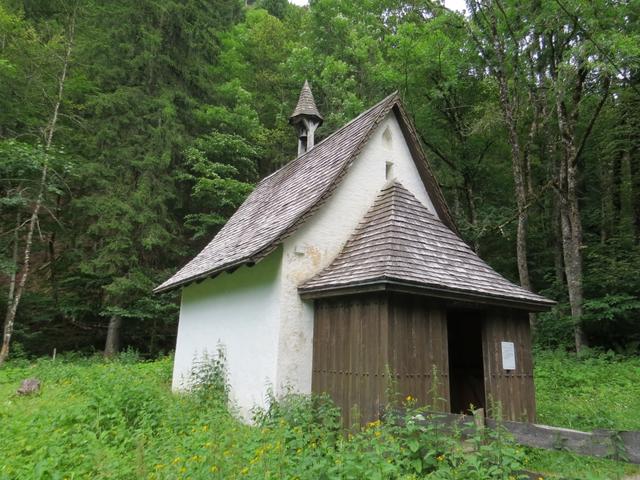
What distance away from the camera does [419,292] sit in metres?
5.93

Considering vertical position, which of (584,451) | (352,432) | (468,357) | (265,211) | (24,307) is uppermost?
(265,211)

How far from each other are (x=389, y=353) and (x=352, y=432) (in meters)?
1.21

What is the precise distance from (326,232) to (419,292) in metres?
2.41

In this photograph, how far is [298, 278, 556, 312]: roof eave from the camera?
573 centimetres

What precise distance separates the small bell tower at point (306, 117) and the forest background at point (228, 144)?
216 inches

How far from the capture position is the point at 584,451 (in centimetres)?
365

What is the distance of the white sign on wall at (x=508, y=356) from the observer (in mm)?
6656

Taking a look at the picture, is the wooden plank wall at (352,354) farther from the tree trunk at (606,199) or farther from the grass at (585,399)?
the tree trunk at (606,199)

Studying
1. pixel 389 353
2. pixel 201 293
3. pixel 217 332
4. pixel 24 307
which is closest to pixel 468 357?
pixel 389 353

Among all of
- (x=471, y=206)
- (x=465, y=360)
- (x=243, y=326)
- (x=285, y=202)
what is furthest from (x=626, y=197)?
(x=243, y=326)

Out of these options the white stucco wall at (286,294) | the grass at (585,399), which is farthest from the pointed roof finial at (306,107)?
the grass at (585,399)

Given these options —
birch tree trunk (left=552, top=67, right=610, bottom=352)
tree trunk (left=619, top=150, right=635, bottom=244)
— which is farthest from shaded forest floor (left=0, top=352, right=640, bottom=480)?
tree trunk (left=619, top=150, right=635, bottom=244)

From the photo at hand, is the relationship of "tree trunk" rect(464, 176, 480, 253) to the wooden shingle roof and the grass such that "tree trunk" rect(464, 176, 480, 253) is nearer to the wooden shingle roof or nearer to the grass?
the grass

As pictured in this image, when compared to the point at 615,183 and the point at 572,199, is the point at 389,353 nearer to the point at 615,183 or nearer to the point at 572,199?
the point at 572,199
